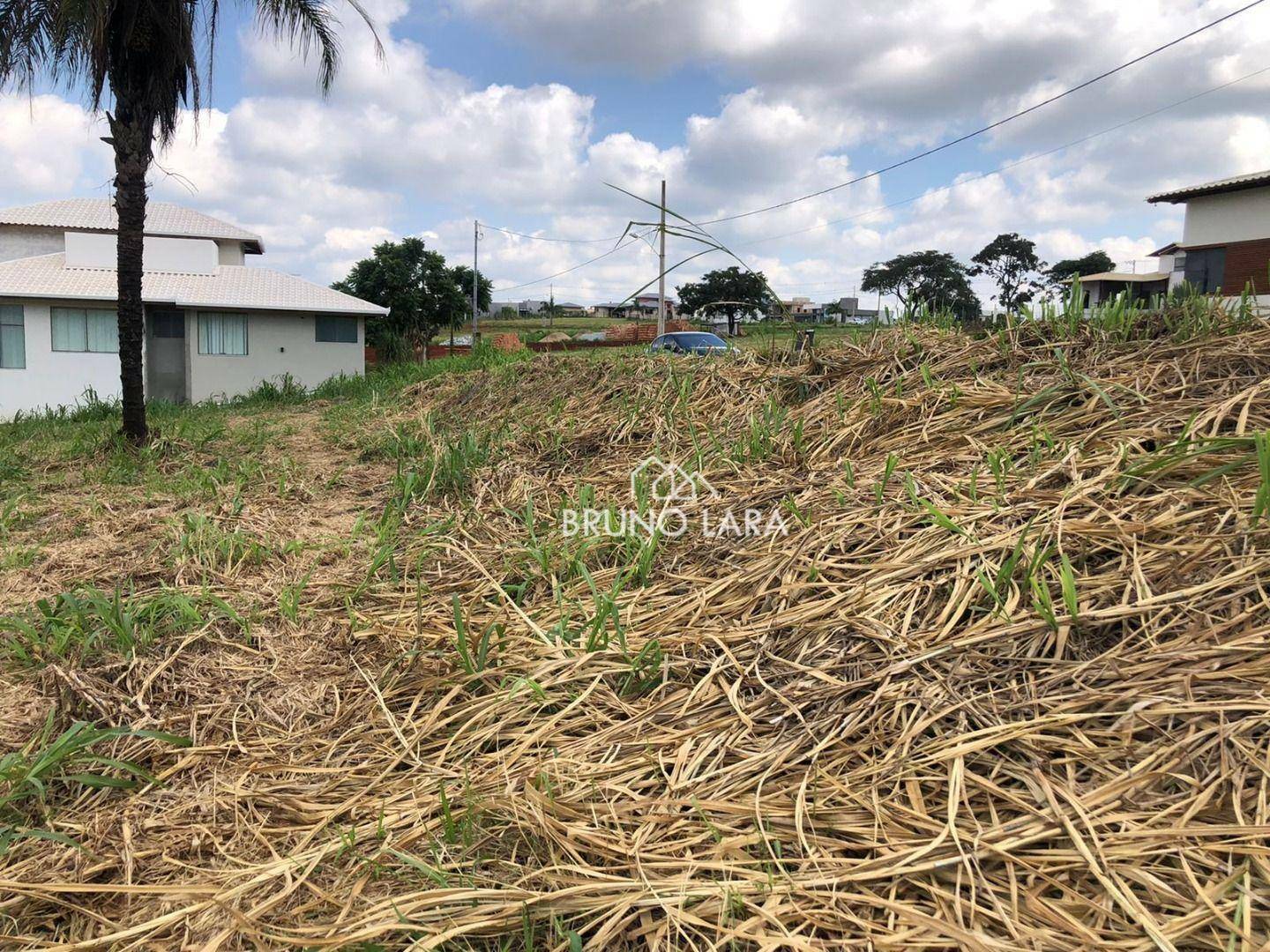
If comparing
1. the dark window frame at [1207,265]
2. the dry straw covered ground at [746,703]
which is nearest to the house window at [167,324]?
the dry straw covered ground at [746,703]

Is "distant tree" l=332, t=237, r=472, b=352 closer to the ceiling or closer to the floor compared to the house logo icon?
closer to the ceiling

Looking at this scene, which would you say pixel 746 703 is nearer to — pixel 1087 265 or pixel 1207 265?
pixel 1207 265

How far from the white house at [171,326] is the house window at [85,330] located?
0.02m

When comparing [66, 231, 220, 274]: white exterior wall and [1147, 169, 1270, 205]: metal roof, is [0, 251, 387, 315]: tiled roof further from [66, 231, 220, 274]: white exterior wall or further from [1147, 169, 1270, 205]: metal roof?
[1147, 169, 1270, 205]: metal roof

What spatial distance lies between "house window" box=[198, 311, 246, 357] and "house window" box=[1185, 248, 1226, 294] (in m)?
22.7

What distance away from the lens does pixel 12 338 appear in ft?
55.2

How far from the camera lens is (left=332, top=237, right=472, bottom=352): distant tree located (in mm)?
28984

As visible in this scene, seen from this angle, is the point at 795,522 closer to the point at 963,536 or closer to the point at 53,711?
the point at 963,536

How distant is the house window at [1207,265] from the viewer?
62.1ft

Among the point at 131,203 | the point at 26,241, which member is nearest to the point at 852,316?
the point at 131,203

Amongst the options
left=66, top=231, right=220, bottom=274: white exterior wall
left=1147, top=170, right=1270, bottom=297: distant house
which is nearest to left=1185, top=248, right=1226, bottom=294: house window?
left=1147, top=170, right=1270, bottom=297: distant house

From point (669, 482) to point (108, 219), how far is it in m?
27.5

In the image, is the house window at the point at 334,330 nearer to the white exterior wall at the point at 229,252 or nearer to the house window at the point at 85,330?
the house window at the point at 85,330

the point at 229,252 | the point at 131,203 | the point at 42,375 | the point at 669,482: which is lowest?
the point at 669,482
